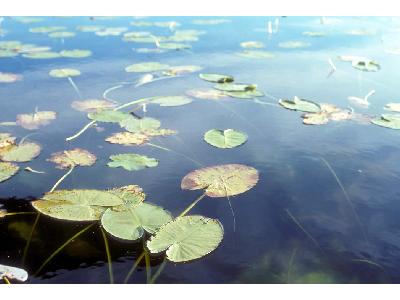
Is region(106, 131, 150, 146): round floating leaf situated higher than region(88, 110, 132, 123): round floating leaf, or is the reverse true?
region(88, 110, 132, 123): round floating leaf

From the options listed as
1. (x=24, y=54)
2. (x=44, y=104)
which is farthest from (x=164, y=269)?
(x=24, y=54)

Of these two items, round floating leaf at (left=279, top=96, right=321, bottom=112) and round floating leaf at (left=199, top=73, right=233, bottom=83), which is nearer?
round floating leaf at (left=279, top=96, right=321, bottom=112)

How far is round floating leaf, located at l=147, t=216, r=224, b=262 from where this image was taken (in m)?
1.85

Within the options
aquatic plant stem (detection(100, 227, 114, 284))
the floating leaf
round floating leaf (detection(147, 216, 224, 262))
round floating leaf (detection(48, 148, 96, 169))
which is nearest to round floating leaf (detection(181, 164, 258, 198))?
round floating leaf (detection(147, 216, 224, 262))

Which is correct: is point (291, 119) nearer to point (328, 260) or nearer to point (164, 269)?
point (328, 260)

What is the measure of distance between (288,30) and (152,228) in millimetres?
6182

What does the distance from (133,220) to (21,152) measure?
126cm

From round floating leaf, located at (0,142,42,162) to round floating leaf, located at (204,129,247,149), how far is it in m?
1.28

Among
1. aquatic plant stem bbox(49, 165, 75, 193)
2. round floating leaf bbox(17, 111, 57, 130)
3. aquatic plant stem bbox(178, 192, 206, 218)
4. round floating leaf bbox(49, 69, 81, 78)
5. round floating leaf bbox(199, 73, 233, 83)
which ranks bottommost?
aquatic plant stem bbox(178, 192, 206, 218)

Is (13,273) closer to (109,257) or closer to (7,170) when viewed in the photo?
(109,257)

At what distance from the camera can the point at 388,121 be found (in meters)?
3.35

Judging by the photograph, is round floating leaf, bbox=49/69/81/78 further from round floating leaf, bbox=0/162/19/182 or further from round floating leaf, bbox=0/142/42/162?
round floating leaf, bbox=0/162/19/182

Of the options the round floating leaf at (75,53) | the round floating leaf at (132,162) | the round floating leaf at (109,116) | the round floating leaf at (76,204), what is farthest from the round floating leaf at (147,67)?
the round floating leaf at (76,204)

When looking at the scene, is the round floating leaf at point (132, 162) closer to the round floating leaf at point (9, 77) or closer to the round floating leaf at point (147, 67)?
the round floating leaf at point (147, 67)
